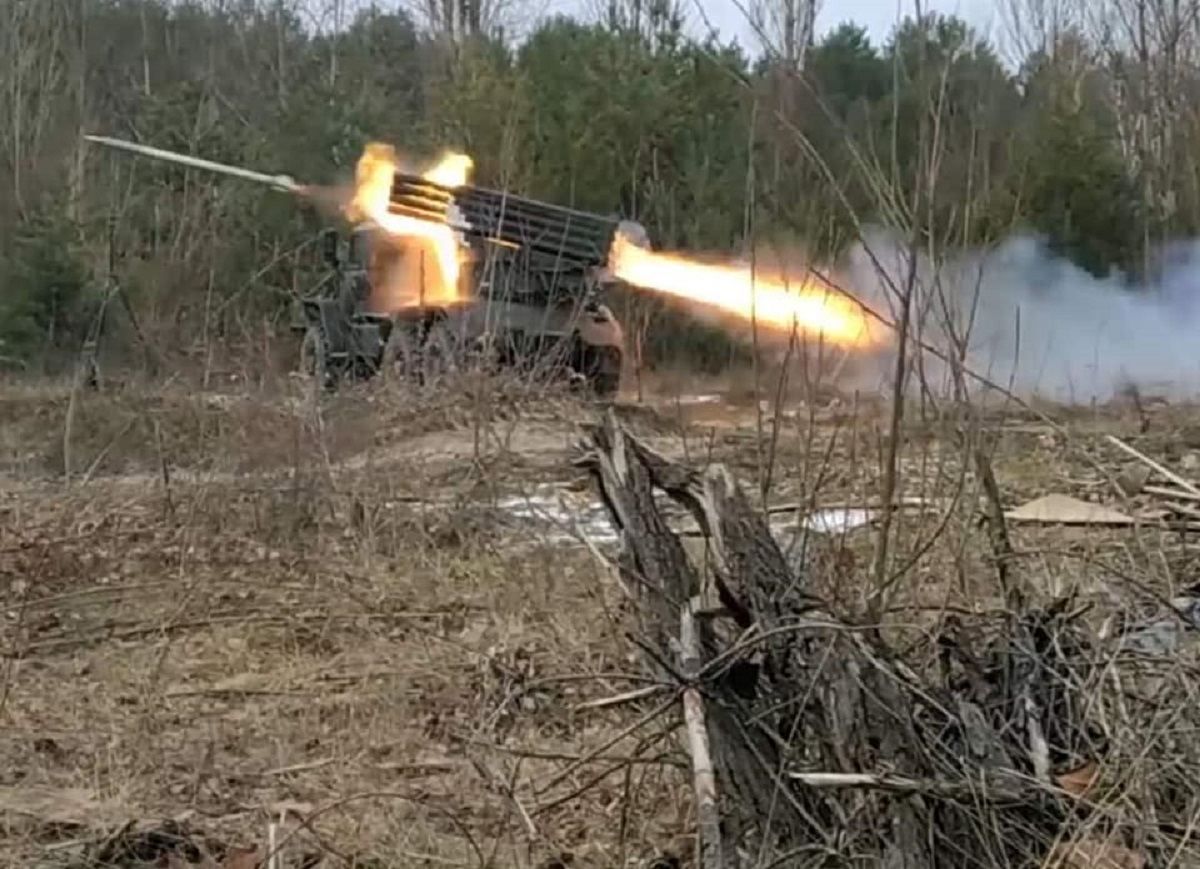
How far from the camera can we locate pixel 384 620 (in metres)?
7.17

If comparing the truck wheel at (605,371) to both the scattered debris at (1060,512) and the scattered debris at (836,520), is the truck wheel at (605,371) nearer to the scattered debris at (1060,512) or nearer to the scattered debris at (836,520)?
the scattered debris at (1060,512)

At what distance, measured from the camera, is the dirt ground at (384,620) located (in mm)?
4562

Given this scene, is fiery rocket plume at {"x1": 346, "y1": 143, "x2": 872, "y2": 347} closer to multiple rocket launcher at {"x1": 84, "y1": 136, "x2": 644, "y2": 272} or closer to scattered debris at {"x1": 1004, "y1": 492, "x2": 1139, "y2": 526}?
multiple rocket launcher at {"x1": 84, "y1": 136, "x2": 644, "y2": 272}

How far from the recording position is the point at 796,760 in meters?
3.85

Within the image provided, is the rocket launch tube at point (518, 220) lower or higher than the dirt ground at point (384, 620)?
higher

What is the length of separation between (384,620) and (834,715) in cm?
362

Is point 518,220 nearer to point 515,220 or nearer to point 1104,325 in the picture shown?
point 515,220

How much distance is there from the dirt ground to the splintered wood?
0.22m

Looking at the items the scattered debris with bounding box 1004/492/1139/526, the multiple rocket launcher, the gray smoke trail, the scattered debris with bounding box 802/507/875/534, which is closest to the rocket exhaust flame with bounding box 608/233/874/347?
the multiple rocket launcher

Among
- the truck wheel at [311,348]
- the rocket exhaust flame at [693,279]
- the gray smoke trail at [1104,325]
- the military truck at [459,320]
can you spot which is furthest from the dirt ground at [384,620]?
the truck wheel at [311,348]

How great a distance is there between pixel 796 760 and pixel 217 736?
2.49 meters

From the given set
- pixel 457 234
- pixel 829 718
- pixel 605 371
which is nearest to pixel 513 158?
pixel 457 234

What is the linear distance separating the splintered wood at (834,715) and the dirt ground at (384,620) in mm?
223

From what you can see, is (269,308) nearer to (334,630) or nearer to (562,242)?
(562,242)
